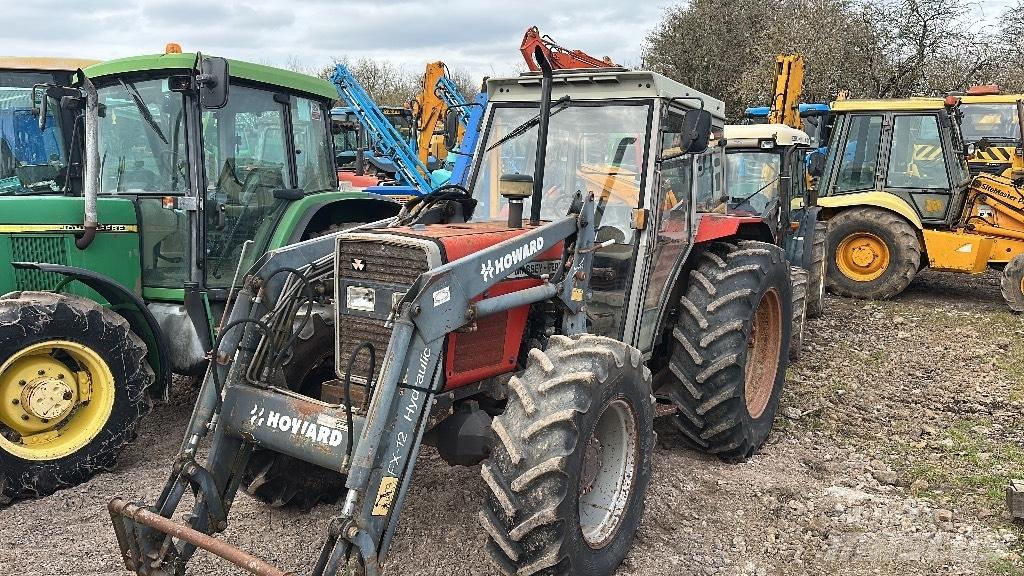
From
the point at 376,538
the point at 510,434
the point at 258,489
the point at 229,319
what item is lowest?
the point at 258,489

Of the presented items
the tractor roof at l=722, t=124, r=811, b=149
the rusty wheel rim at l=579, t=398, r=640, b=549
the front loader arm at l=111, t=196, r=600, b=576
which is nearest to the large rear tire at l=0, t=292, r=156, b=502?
the front loader arm at l=111, t=196, r=600, b=576

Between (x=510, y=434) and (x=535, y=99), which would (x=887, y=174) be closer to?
(x=535, y=99)

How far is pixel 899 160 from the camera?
925 cm

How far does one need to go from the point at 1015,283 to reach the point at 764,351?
4991 mm

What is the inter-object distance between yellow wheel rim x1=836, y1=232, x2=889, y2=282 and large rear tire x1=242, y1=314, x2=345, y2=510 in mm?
7381

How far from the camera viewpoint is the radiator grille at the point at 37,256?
15.3 ft

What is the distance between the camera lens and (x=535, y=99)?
4.38 m

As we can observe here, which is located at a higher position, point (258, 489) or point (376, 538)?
point (376, 538)

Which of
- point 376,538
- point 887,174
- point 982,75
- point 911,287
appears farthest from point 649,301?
point 982,75

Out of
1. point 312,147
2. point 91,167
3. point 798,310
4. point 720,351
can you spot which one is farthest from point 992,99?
point 91,167

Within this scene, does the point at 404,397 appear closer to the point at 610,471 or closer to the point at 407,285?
the point at 407,285

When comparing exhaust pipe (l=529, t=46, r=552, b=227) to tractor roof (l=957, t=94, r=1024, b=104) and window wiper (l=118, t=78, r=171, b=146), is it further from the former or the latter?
tractor roof (l=957, t=94, r=1024, b=104)

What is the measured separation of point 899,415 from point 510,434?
11.9ft

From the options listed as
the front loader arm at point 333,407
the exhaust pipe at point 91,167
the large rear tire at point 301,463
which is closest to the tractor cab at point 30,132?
the exhaust pipe at point 91,167
